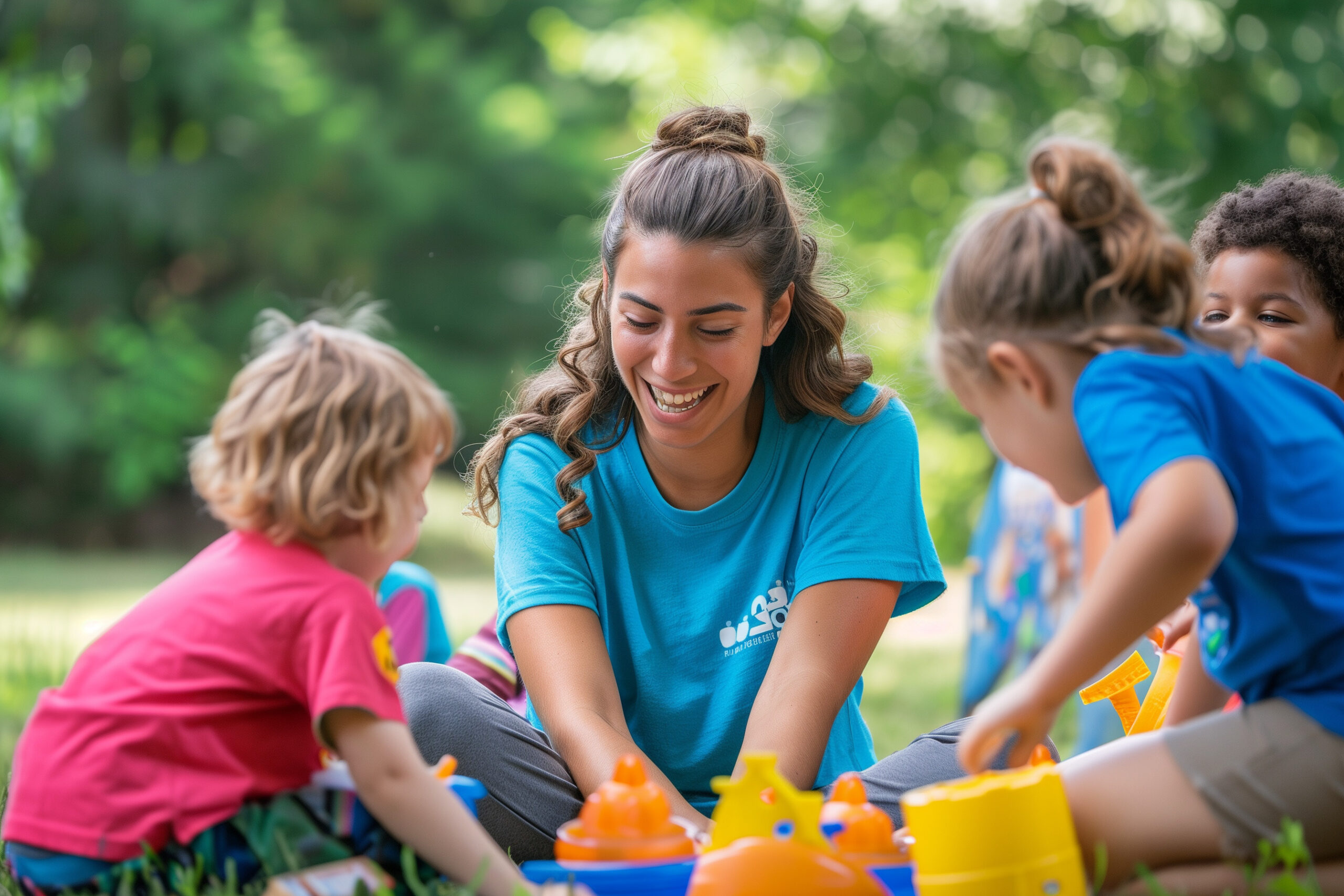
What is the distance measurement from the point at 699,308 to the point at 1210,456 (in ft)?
3.27

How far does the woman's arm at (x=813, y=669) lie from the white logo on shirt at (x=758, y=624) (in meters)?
→ 0.06

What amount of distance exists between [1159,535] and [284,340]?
1.16 metres

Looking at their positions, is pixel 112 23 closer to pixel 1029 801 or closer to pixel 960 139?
pixel 960 139

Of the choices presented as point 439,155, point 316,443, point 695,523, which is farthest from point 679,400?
point 439,155

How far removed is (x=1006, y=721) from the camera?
→ 4.64 ft

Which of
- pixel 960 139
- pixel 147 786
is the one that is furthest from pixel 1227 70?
pixel 147 786

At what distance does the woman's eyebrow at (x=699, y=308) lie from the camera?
2.23m

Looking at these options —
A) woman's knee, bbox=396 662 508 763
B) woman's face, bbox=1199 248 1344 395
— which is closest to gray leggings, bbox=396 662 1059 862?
woman's knee, bbox=396 662 508 763

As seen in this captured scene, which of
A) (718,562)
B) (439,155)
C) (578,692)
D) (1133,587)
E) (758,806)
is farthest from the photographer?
(439,155)

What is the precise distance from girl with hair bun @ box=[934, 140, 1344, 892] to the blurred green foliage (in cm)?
854

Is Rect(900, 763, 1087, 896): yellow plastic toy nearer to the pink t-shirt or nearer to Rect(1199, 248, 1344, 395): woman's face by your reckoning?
the pink t-shirt

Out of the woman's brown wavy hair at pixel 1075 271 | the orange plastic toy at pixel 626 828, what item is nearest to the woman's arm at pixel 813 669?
the orange plastic toy at pixel 626 828

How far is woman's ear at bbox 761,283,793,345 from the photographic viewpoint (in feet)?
7.83

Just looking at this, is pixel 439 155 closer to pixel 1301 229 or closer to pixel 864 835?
pixel 1301 229
